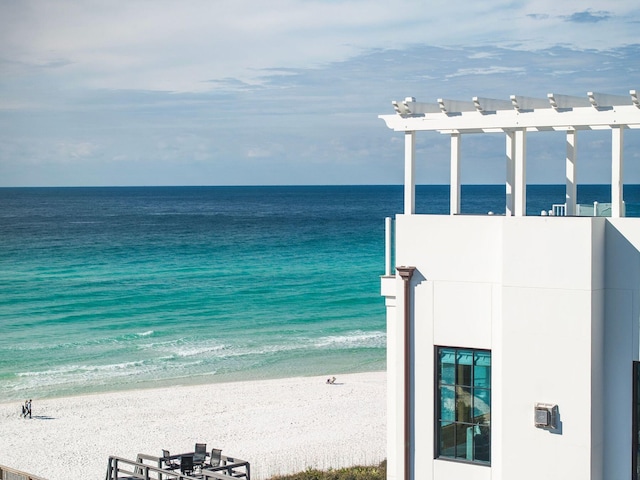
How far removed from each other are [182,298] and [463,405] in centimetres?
6047

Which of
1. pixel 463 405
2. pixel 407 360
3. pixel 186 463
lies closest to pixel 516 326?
pixel 463 405

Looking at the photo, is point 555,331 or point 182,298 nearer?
point 555,331

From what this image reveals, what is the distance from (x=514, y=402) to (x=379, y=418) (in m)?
20.9

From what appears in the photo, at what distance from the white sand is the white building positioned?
516 inches

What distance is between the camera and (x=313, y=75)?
405 ft

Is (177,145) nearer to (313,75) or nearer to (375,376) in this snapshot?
(313,75)

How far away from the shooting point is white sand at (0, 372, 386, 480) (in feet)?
90.2

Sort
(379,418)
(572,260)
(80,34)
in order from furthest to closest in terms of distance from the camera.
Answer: (80,34), (379,418), (572,260)

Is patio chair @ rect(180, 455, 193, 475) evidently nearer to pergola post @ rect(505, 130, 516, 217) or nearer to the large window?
the large window

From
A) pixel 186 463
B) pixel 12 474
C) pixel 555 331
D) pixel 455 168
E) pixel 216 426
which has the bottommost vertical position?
pixel 216 426

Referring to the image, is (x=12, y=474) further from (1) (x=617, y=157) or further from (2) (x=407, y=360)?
(1) (x=617, y=157)

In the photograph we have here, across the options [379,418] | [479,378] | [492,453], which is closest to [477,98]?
[479,378]

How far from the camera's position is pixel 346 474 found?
21734mm

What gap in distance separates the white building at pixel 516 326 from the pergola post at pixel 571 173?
30 mm
